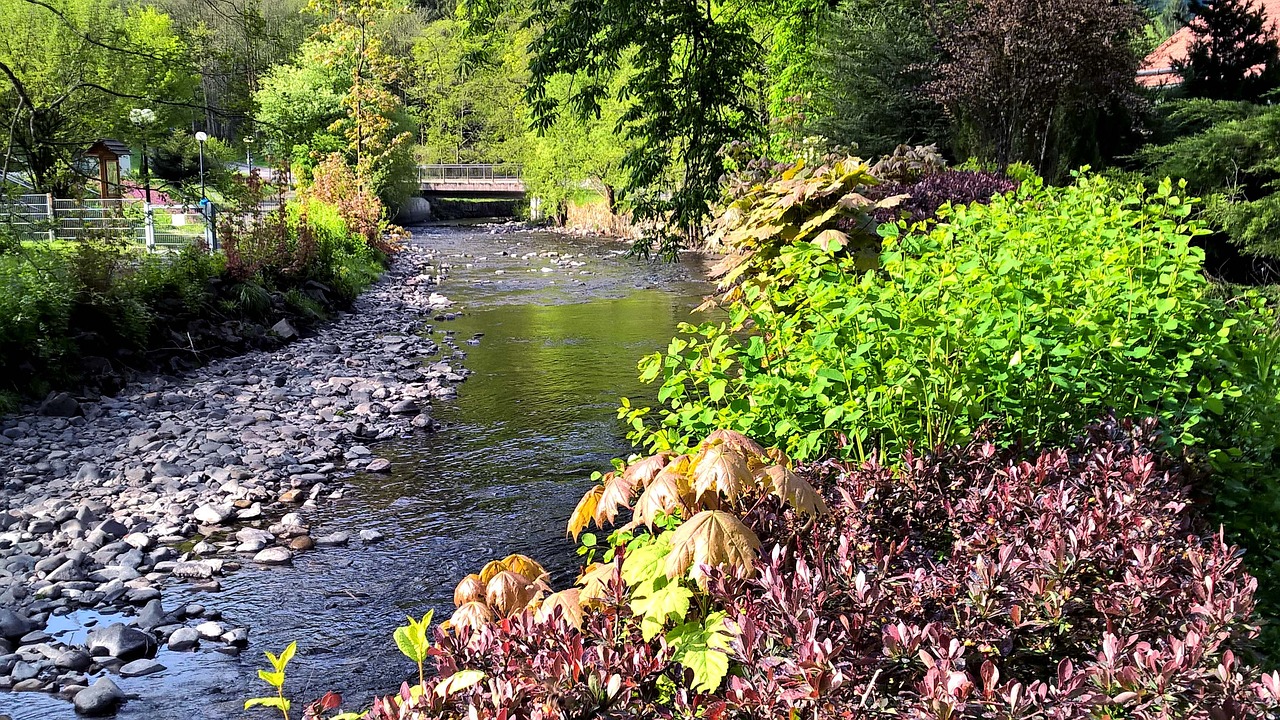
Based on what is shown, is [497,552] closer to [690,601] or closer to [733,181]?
[690,601]

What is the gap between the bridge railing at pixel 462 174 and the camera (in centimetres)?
4375

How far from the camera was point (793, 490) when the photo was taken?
216 centimetres

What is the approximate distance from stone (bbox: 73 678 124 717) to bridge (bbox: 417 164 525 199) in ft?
123

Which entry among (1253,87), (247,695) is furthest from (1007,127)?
(247,695)

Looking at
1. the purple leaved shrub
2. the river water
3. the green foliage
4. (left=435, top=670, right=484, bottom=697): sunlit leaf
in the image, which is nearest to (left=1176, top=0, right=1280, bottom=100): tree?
the purple leaved shrub

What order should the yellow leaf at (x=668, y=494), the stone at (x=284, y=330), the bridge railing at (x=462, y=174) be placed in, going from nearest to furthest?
the yellow leaf at (x=668, y=494)
the stone at (x=284, y=330)
the bridge railing at (x=462, y=174)

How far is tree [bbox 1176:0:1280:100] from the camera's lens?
15.0 m

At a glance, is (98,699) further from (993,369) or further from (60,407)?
(60,407)

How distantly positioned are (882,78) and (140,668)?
16185 mm

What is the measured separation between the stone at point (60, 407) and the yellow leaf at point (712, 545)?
7.52 metres

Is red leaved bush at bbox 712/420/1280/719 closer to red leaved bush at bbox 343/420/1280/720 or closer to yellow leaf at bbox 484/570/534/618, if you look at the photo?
red leaved bush at bbox 343/420/1280/720

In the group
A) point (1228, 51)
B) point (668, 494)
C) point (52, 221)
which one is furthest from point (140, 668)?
point (1228, 51)

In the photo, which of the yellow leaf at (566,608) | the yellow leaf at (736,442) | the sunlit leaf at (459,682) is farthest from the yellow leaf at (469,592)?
the sunlit leaf at (459,682)

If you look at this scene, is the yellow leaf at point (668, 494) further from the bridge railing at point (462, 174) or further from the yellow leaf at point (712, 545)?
the bridge railing at point (462, 174)
